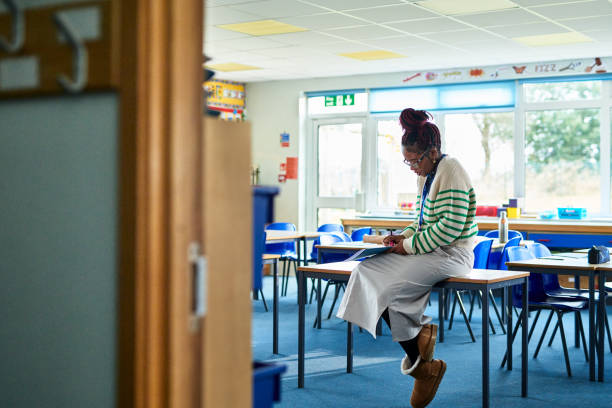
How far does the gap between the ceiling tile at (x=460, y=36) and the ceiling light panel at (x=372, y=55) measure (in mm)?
889

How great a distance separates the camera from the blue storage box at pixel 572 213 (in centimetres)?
805

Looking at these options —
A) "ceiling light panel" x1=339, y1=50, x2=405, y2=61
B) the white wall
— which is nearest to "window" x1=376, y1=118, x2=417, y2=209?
the white wall

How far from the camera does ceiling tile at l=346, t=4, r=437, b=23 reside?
19.7 ft

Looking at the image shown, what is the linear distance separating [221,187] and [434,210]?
2.38 meters

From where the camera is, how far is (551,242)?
24.9 feet

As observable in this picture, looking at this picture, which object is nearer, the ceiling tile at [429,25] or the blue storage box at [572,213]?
the ceiling tile at [429,25]

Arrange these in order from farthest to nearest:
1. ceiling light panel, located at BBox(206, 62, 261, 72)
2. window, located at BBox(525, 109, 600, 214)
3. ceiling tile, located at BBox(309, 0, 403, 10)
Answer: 1. ceiling light panel, located at BBox(206, 62, 261, 72)
2. window, located at BBox(525, 109, 600, 214)
3. ceiling tile, located at BBox(309, 0, 403, 10)

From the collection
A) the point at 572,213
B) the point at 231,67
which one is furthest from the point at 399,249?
the point at 231,67

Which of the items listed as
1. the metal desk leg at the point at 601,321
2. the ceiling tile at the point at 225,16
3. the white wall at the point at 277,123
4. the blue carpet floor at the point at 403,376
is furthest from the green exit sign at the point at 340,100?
the metal desk leg at the point at 601,321

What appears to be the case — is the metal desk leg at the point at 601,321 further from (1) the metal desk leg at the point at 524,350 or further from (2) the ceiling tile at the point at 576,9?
(2) the ceiling tile at the point at 576,9

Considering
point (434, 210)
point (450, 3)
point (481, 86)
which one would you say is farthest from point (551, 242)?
point (434, 210)

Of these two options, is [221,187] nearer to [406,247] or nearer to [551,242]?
[406,247]

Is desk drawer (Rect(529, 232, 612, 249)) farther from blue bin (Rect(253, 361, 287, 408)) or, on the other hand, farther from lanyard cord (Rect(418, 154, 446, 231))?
blue bin (Rect(253, 361, 287, 408))

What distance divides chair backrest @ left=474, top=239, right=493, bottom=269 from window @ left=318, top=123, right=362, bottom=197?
422 cm
